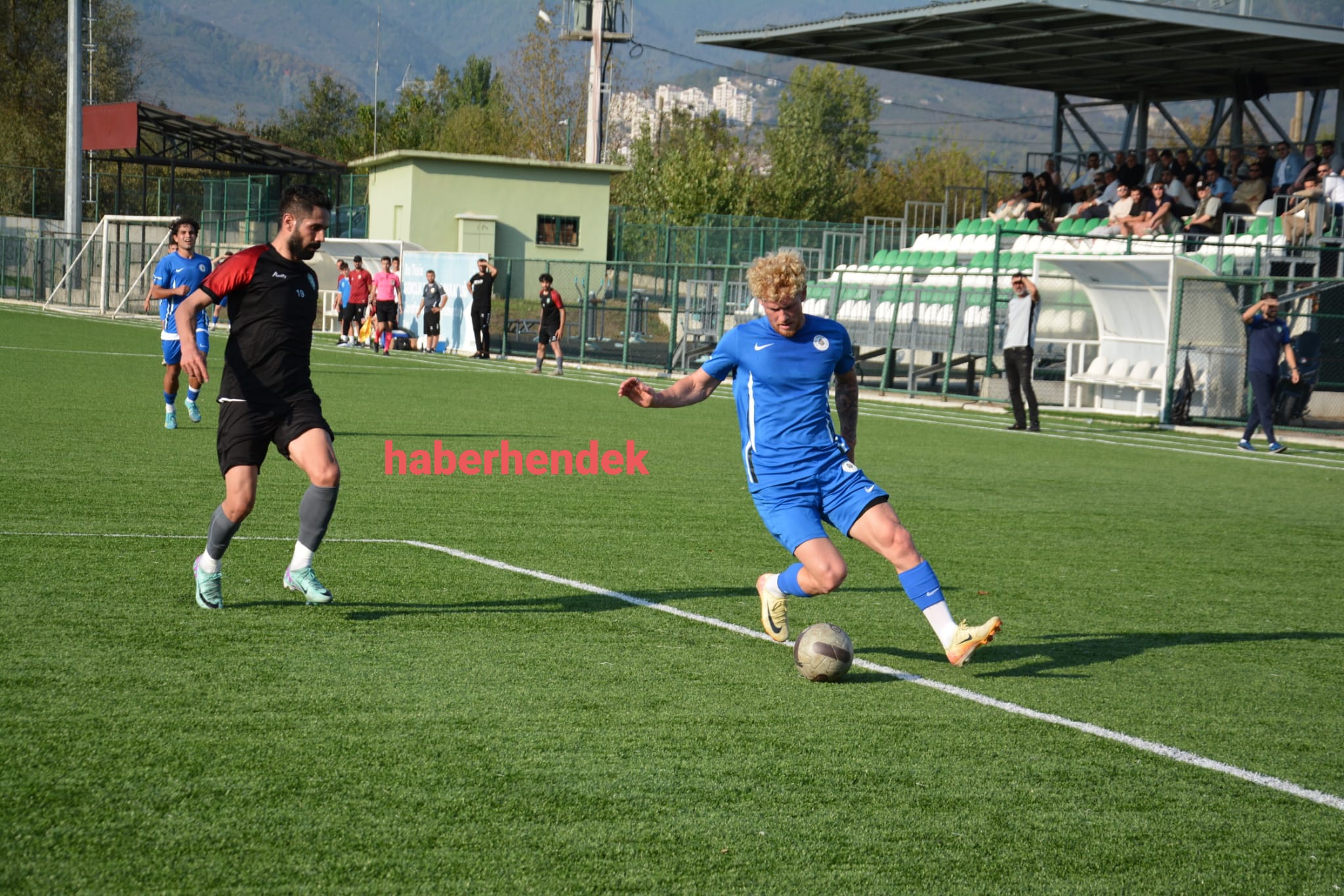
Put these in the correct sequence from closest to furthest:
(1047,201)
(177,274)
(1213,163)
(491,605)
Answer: (491,605) → (177,274) → (1213,163) → (1047,201)

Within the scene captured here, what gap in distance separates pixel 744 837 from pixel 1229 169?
3114 cm

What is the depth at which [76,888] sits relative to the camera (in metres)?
3.48

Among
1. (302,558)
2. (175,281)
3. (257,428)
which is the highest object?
(175,281)

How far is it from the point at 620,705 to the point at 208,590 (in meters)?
2.33

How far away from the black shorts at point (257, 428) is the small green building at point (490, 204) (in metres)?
40.6

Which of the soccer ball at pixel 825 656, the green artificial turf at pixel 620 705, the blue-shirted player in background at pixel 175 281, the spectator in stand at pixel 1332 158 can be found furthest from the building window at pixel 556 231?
the soccer ball at pixel 825 656

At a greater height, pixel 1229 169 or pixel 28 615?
pixel 1229 169

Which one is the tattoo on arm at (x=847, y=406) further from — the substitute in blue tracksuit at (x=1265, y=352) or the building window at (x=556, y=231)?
the building window at (x=556, y=231)

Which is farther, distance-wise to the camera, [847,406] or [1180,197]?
[1180,197]

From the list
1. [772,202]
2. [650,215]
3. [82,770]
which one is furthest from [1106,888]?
[772,202]

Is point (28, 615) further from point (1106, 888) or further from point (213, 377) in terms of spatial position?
point (213, 377)

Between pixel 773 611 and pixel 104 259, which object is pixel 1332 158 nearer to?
pixel 773 611

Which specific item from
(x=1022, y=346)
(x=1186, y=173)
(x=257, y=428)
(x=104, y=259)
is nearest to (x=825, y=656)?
(x=257, y=428)

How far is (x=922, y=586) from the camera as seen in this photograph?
5996 mm
